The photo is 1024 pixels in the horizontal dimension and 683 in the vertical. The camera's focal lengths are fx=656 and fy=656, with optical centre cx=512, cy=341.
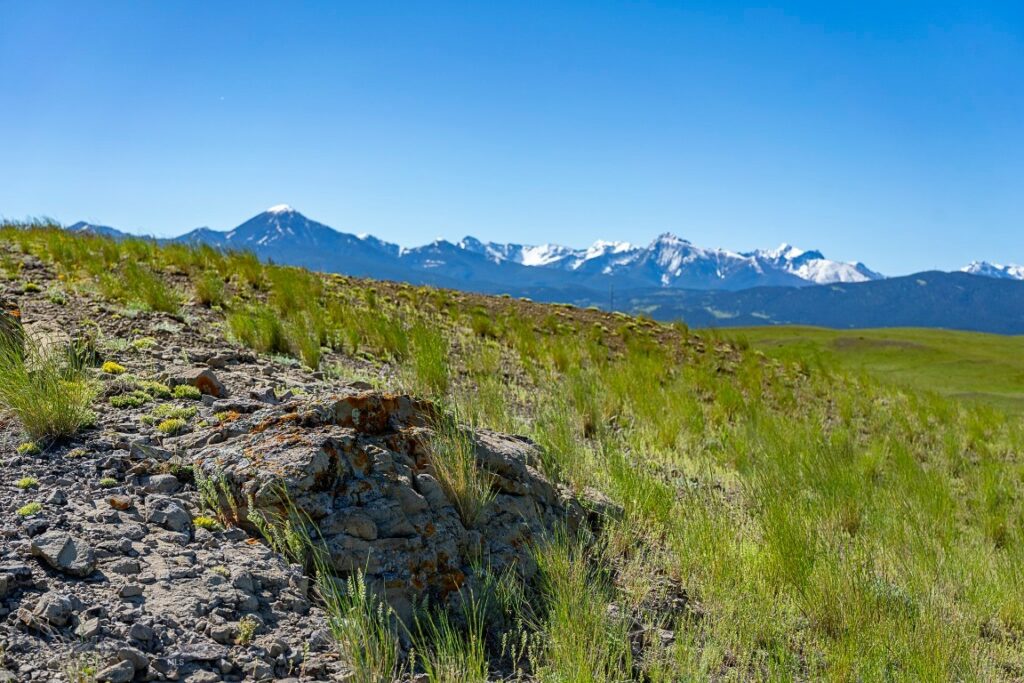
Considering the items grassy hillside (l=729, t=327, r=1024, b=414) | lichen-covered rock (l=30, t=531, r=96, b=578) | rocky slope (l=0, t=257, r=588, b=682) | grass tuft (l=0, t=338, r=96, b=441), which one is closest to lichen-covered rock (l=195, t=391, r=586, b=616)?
rocky slope (l=0, t=257, r=588, b=682)

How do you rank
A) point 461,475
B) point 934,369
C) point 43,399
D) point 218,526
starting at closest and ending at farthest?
point 218,526, point 43,399, point 461,475, point 934,369

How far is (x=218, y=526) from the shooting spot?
3.37 m

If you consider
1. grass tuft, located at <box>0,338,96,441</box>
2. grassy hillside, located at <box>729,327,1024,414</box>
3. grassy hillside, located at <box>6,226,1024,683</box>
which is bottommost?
grassy hillside, located at <box>729,327,1024,414</box>

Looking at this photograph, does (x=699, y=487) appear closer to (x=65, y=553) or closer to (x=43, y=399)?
(x=65, y=553)

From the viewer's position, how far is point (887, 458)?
906 centimetres

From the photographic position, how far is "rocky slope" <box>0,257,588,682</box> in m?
2.59

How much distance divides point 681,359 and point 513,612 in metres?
11.9

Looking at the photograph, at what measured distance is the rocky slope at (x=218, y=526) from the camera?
259 cm

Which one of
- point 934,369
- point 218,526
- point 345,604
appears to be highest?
point 218,526

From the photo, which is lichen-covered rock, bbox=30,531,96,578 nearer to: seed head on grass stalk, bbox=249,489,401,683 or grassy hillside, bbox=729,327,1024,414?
seed head on grass stalk, bbox=249,489,401,683

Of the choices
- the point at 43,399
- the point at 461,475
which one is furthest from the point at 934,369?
the point at 43,399

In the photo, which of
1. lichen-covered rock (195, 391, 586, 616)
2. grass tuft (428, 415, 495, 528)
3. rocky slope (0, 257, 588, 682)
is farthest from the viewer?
grass tuft (428, 415, 495, 528)

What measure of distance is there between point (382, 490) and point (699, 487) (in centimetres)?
377

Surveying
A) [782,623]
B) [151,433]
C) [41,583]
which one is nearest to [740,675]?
[782,623]
